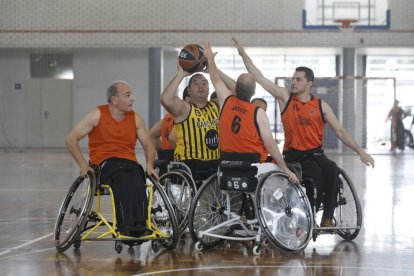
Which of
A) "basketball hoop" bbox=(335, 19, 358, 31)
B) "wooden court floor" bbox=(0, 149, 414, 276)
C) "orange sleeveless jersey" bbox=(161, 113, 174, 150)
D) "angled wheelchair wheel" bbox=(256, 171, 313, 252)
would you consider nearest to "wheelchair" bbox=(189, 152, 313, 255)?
"angled wheelchair wheel" bbox=(256, 171, 313, 252)

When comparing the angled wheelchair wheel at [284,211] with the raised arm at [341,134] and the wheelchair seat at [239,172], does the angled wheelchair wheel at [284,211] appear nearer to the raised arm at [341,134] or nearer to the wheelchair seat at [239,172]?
the wheelchair seat at [239,172]

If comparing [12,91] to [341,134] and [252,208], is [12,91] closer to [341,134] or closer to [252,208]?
[341,134]

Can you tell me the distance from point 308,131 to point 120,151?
1.58 m

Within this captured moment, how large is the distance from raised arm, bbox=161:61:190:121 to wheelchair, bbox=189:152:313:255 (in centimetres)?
76

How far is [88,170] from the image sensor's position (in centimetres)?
616

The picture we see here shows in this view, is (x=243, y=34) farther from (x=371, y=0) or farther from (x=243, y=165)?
(x=243, y=165)

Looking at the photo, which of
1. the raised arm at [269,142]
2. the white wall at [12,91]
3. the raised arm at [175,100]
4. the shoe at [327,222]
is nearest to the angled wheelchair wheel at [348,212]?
the shoe at [327,222]

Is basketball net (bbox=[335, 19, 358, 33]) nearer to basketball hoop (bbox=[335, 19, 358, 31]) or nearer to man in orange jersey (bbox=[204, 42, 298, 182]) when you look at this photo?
basketball hoop (bbox=[335, 19, 358, 31])

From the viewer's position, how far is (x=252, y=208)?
6.66 meters

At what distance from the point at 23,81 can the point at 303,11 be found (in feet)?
26.5

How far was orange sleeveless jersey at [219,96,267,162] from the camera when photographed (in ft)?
21.0

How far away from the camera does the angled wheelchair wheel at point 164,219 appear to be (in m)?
6.10

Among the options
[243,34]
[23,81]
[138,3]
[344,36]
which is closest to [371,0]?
[344,36]

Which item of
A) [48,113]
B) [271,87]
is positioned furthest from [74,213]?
[48,113]
